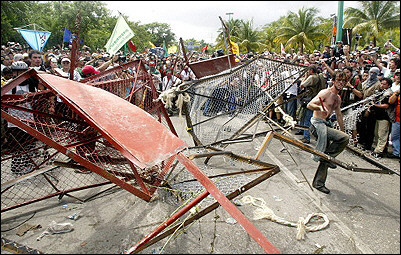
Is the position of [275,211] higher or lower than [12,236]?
lower

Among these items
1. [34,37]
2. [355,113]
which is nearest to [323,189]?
[355,113]

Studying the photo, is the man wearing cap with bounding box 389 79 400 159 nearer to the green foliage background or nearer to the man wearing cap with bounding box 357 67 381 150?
the man wearing cap with bounding box 357 67 381 150

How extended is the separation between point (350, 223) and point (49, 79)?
3705mm

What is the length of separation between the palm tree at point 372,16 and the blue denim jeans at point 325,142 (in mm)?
27445

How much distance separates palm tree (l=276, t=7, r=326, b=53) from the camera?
32.2 m

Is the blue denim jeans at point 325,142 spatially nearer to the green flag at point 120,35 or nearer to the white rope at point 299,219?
the white rope at point 299,219

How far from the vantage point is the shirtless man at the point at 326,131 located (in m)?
3.95

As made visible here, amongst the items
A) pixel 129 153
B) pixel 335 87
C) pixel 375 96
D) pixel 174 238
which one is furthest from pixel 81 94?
pixel 375 96

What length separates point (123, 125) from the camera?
2.31 meters

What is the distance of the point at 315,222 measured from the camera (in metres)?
3.14

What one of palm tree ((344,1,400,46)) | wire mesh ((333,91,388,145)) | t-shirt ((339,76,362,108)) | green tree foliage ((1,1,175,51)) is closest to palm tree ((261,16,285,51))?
palm tree ((344,1,400,46))

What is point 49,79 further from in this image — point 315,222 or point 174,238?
point 315,222

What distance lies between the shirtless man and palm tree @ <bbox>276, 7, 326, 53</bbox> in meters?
30.3

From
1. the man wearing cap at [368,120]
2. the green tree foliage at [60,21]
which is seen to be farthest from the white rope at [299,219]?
the green tree foliage at [60,21]
